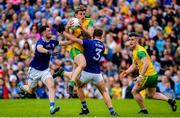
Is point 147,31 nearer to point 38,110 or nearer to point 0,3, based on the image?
point 0,3


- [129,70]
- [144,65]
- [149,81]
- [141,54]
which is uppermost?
[141,54]

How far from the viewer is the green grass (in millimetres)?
20812

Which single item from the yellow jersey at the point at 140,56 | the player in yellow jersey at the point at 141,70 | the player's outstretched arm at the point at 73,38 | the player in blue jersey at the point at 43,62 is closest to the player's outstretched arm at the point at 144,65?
the player in yellow jersey at the point at 141,70

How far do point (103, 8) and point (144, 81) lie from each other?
38.1 ft

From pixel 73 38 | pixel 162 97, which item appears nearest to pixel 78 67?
pixel 73 38

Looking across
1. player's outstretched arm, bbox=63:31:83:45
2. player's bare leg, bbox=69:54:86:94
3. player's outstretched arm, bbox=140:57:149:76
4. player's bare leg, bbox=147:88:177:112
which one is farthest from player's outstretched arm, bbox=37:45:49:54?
player's bare leg, bbox=147:88:177:112

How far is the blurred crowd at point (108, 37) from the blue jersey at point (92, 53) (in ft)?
26.1

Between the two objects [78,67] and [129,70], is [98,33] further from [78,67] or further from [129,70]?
[129,70]

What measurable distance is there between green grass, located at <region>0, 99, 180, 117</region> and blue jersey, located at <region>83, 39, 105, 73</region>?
122cm

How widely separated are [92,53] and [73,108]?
335 cm

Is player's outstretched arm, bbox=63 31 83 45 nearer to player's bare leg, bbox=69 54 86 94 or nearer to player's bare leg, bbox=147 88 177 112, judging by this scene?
player's bare leg, bbox=69 54 86 94

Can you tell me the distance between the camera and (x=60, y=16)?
1261 inches

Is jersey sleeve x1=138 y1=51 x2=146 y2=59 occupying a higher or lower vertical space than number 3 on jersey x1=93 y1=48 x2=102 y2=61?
lower

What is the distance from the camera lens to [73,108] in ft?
77.2
